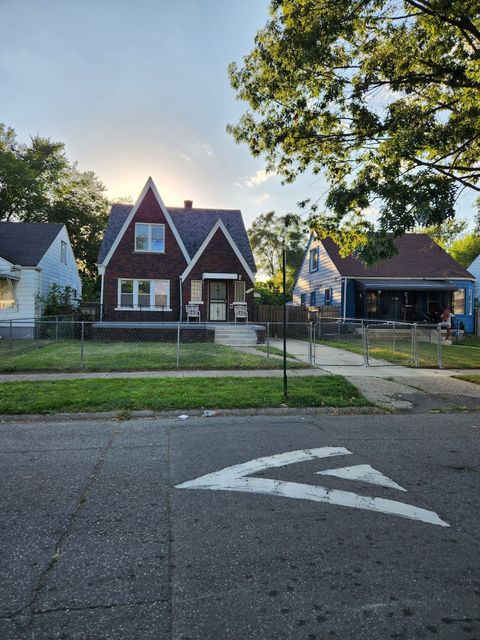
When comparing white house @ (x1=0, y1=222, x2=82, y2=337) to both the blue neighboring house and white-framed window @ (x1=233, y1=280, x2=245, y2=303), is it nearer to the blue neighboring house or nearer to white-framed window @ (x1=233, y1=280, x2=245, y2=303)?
white-framed window @ (x1=233, y1=280, x2=245, y2=303)

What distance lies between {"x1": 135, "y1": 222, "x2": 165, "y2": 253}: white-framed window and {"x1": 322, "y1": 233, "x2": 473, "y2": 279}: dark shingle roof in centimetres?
1051

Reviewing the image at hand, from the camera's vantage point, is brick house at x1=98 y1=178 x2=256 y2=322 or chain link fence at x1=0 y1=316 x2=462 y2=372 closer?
chain link fence at x1=0 y1=316 x2=462 y2=372

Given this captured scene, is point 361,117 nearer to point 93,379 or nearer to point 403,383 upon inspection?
point 403,383

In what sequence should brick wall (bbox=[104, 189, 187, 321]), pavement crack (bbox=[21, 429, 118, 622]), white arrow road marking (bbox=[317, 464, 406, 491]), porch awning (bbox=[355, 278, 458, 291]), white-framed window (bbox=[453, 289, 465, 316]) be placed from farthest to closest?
1. white-framed window (bbox=[453, 289, 465, 316])
2. porch awning (bbox=[355, 278, 458, 291])
3. brick wall (bbox=[104, 189, 187, 321])
4. white arrow road marking (bbox=[317, 464, 406, 491])
5. pavement crack (bbox=[21, 429, 118, 622])

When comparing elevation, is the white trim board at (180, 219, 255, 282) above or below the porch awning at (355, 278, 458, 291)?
above

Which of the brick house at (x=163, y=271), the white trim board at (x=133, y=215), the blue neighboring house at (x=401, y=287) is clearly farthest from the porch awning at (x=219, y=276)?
the blue neighboring house at (x=401, y=287)

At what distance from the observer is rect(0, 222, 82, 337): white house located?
2075 centimetres

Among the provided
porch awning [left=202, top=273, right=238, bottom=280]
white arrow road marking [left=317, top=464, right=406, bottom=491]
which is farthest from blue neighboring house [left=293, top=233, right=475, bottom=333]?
white arrow road marking [left=317, top=464, right=406, bottom=491]

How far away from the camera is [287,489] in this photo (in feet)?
12.5

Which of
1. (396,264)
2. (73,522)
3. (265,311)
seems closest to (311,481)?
(73,522)

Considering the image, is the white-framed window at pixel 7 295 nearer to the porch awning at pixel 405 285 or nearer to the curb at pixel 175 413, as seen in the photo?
the curb at pixel 175 413

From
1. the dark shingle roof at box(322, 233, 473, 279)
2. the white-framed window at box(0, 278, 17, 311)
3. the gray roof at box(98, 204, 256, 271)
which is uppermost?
the gray roof at box(98, 204, 256, 271)

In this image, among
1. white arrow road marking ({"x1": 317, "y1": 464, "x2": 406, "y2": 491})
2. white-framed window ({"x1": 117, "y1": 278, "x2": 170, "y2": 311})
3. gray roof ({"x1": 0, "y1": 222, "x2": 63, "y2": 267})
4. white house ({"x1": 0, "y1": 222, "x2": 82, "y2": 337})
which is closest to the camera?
white arrow road marking ({"x1": 317, "y1": 464, "x2": 406, "y2": 491})

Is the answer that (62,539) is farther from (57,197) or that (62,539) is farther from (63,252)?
(57,197)
